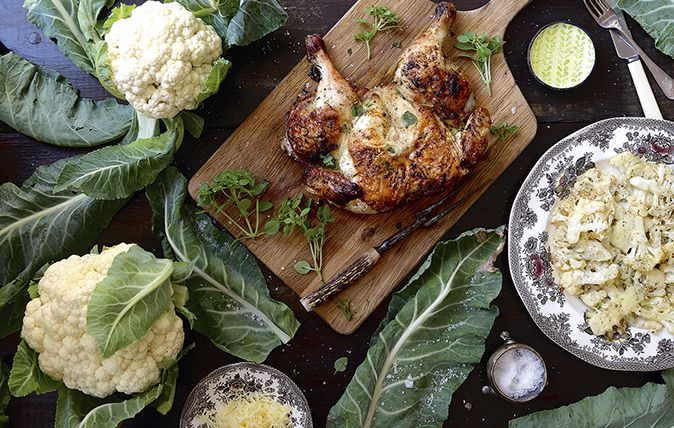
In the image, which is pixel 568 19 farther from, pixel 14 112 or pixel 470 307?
pixel 14 112

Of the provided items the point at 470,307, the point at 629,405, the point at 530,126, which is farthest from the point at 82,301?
the point at 629,405

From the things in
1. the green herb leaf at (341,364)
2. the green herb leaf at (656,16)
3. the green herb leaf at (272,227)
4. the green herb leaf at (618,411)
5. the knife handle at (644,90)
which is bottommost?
the green herb leaf at (618,411)

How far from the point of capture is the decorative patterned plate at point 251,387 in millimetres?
2525

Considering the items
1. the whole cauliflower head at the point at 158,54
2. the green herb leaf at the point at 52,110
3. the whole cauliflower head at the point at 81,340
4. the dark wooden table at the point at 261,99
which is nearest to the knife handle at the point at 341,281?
the dark wooden table at the point at 261,99

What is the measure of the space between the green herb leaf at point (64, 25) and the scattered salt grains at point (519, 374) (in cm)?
190

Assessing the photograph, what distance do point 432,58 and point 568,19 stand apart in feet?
2.19

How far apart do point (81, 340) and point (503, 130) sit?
1.68 metres

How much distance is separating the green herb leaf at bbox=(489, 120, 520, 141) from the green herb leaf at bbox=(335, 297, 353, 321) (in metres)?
0.84

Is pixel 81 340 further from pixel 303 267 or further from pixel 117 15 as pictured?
pixel 117 15

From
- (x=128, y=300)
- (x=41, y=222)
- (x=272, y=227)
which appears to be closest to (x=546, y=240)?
(x=272, y=227)

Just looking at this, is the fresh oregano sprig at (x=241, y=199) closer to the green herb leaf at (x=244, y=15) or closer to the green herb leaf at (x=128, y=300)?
the green herb leaf at (x=128, y=300)

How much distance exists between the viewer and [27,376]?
2.35m

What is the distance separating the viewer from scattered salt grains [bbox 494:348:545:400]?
2598mm

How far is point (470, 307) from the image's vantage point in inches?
97.3
